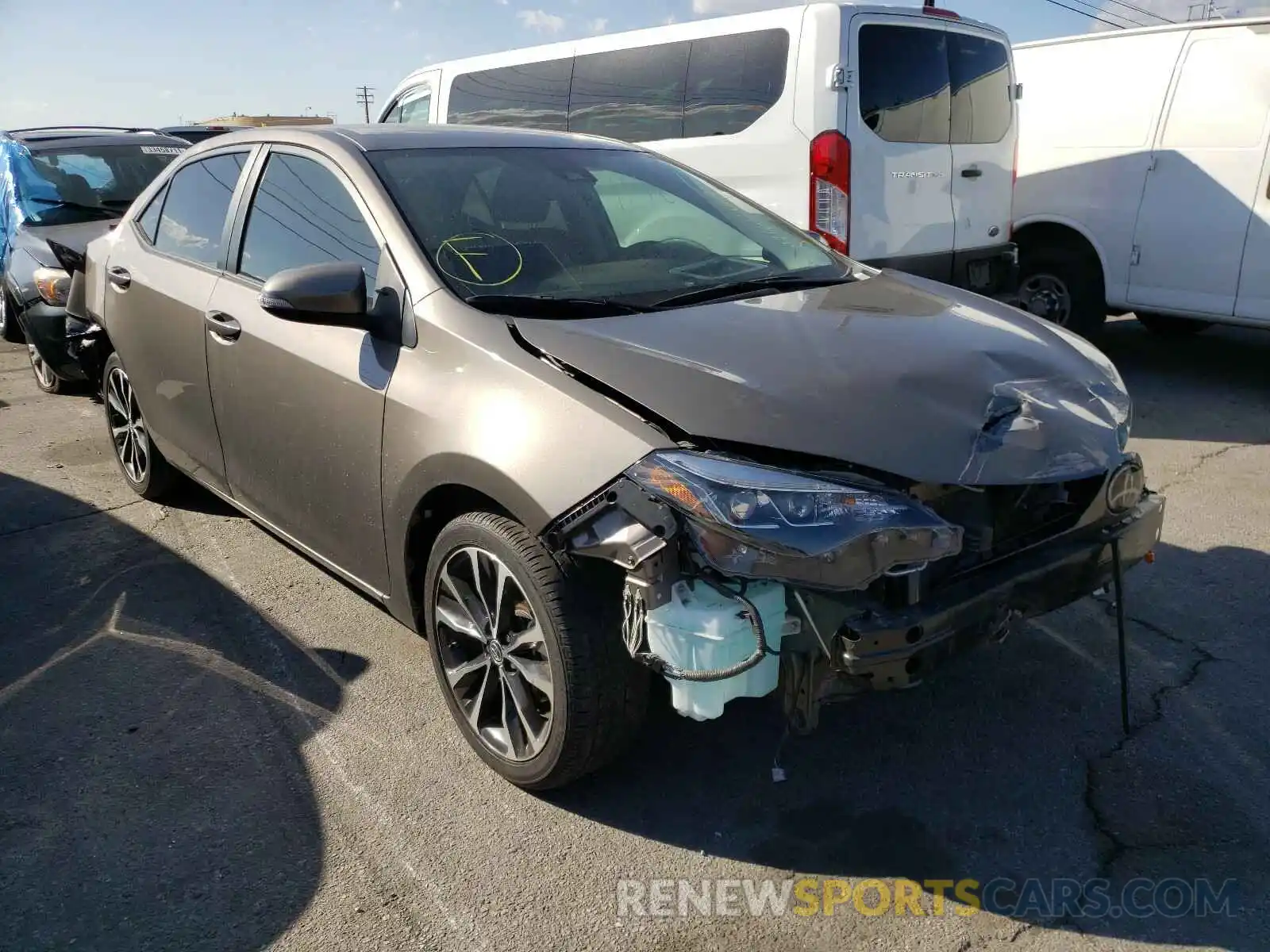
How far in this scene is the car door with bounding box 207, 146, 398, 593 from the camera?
3006 millimetres

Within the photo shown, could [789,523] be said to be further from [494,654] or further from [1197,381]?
[1197,381]

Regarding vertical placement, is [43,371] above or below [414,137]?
below

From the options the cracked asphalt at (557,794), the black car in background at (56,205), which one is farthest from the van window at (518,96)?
the cracked asphalt at (557,794)

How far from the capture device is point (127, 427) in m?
4.97

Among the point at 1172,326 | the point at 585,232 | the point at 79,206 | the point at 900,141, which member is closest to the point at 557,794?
the point at 585,232

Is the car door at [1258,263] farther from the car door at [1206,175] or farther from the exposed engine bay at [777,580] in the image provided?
the exposed engine bay at [777,580]

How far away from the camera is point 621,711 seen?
253cm

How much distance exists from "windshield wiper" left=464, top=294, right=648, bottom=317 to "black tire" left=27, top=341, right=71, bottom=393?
19.0 ft

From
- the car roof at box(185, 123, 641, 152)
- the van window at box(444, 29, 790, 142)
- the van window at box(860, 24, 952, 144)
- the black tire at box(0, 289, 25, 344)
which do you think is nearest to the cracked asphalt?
the car roof at box(185, 123, 641, 152)

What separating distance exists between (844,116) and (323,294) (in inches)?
152

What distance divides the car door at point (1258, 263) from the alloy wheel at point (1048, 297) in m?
1.26

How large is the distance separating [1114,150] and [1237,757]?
541 centimetres

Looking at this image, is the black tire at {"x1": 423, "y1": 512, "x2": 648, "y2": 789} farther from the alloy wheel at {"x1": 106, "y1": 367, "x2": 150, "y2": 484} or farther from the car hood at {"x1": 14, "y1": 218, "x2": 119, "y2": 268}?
the car hood at {"x1": 14, "y1": 218, "x2": 119, "y2": 268}
